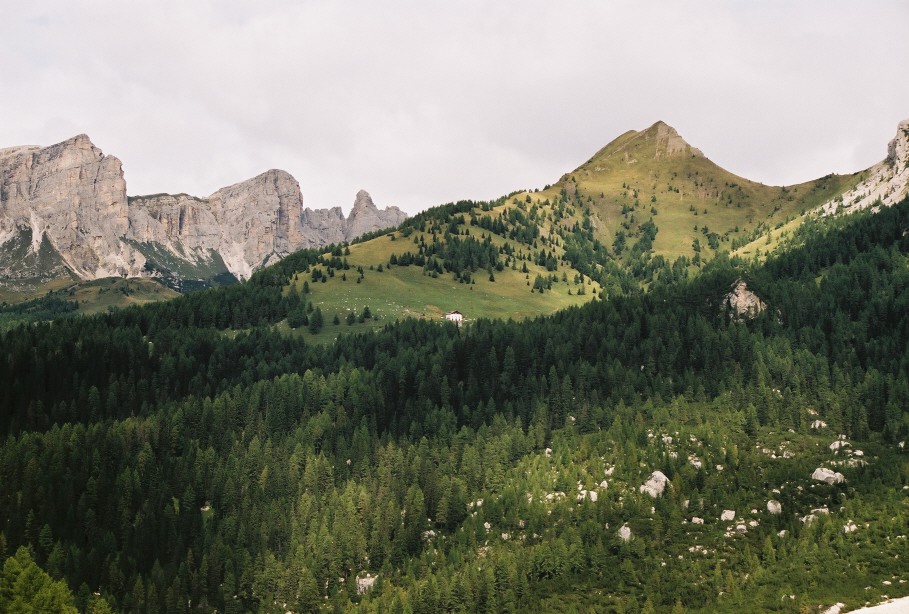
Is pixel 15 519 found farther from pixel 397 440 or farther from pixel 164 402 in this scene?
pixel 397 440

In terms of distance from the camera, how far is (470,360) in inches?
7485

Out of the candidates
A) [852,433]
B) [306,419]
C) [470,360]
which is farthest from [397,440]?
[852,433]

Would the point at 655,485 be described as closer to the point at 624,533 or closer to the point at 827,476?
the point at 624,533

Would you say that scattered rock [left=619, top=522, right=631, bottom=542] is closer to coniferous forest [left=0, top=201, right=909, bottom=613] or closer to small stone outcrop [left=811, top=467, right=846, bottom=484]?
coniferous forest [left=0, top=201, right=909, bottom=613]

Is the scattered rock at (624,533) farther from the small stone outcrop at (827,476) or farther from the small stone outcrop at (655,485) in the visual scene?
the small stone outcrop at (827,476)

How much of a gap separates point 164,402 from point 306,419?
128 feet

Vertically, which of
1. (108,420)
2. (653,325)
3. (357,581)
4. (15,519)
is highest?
(653,325)

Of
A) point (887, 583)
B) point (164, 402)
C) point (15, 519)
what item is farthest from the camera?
point (164, 402)

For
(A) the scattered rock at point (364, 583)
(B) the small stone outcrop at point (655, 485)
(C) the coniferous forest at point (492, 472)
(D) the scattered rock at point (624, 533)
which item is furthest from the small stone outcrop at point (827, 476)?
(A) the scattered rock at point (364, 583)

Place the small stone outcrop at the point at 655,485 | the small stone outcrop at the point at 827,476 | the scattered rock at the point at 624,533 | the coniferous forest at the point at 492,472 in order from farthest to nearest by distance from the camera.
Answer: the small stone outcrop at the point at 655,485
the small stone outcrop at the point at 827,476
the scattered rock at the point at 624,533
the coniferous forest at the point at 492,472

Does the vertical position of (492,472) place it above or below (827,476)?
below

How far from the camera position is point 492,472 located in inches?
5704

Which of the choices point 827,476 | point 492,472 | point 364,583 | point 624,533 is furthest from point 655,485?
point 364,583

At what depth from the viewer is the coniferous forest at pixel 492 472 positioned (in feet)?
367
